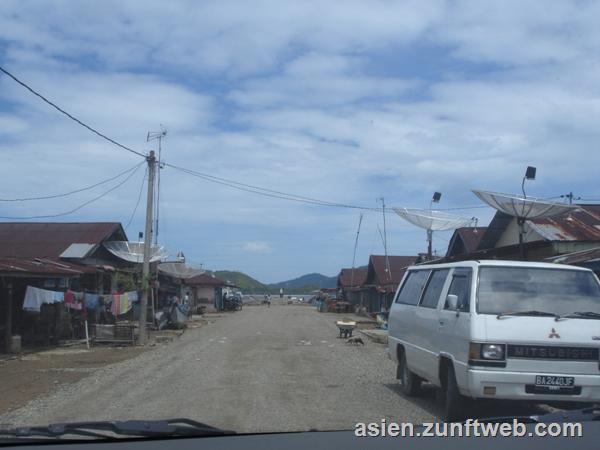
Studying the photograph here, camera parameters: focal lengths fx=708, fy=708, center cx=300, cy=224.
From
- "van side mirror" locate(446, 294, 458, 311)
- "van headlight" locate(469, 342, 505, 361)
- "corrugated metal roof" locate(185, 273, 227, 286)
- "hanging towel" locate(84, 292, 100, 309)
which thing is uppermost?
"corrugated metal roof" locate(185, 273, 227, 286)

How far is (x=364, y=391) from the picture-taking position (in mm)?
11383

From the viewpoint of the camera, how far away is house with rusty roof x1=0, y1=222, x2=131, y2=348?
25.2 metres

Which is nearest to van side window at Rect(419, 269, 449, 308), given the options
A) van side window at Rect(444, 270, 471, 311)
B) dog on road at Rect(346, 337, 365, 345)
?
van side window at Rect(444, 270, 471, 311)

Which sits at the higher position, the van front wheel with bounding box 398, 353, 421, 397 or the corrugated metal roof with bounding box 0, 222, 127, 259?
the corrugated metal roof with bounding box 0, 222, 127, 259

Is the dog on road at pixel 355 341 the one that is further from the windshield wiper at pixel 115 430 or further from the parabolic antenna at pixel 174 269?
the windshield wiper at pixel 115 430

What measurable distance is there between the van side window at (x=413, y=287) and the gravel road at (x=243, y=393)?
1489 mm

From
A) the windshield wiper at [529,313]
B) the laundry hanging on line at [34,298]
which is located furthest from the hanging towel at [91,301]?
the windshield wiper at [529,313]

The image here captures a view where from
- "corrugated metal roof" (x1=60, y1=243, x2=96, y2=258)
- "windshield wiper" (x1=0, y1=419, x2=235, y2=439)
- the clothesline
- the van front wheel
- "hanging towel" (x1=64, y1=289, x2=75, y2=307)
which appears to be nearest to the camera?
"windshield wiper" (x1=0, y1=419, x2=235, y2=439)

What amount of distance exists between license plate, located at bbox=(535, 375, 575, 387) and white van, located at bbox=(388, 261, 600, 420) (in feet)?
0.04

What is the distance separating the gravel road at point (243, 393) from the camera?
890 cm

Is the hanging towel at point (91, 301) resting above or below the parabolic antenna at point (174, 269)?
below

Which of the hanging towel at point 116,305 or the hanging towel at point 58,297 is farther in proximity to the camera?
the hanging towel at point 116,305

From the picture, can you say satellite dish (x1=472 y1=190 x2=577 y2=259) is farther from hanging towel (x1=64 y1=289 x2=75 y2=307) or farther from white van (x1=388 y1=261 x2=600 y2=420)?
hanging towel (x1=64 y1=289 x2=75 y2=307)

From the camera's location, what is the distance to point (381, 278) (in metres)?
51.6
